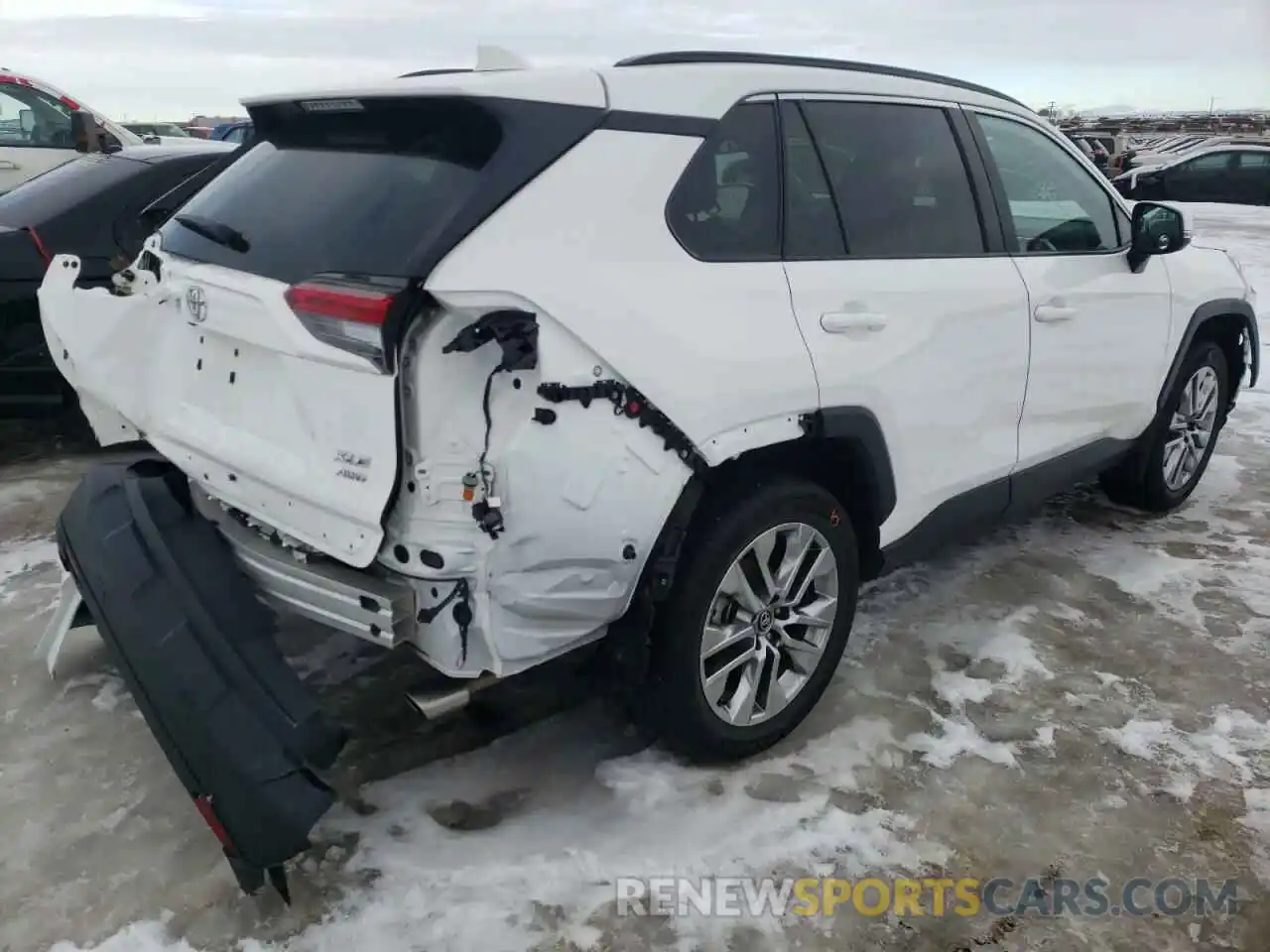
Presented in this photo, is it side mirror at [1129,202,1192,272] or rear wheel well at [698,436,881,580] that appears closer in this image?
rear wheel well at [698,436,881,580]

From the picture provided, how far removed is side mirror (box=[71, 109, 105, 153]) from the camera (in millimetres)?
8180

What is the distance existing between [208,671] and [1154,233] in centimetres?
381

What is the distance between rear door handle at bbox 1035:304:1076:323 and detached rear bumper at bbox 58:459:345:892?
2729 mm

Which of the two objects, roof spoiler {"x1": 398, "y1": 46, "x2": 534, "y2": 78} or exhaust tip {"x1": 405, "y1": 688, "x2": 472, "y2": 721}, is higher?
roof spoiler {"x1": 398, "y1": 46, "x2": 534, "y2": 78}

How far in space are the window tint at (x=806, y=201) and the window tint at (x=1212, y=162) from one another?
22641 mm

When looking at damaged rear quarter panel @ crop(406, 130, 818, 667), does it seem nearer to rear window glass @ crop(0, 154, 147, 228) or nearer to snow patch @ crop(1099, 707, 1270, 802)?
snow patch @ crop(1099, 707, 1270, 802)

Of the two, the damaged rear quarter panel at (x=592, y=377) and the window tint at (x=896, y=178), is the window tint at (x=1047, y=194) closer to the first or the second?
the window tint at (x=896, y=178)

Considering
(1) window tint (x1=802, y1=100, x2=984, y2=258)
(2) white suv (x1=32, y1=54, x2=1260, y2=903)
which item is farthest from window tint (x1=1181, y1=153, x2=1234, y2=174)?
(1) window tint (x1=802, y1=100, x2=984, y2=258)

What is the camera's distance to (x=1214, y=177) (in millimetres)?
21938

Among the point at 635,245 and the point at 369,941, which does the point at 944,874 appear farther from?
the point at 635,245

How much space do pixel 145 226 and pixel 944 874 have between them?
4774mm

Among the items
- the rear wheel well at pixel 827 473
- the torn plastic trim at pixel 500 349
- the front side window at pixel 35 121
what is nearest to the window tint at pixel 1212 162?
the front side window at pixel 35 121

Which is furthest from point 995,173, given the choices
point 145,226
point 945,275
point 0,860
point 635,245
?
point 145,226

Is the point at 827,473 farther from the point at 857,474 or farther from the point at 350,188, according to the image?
the point at 350,188
